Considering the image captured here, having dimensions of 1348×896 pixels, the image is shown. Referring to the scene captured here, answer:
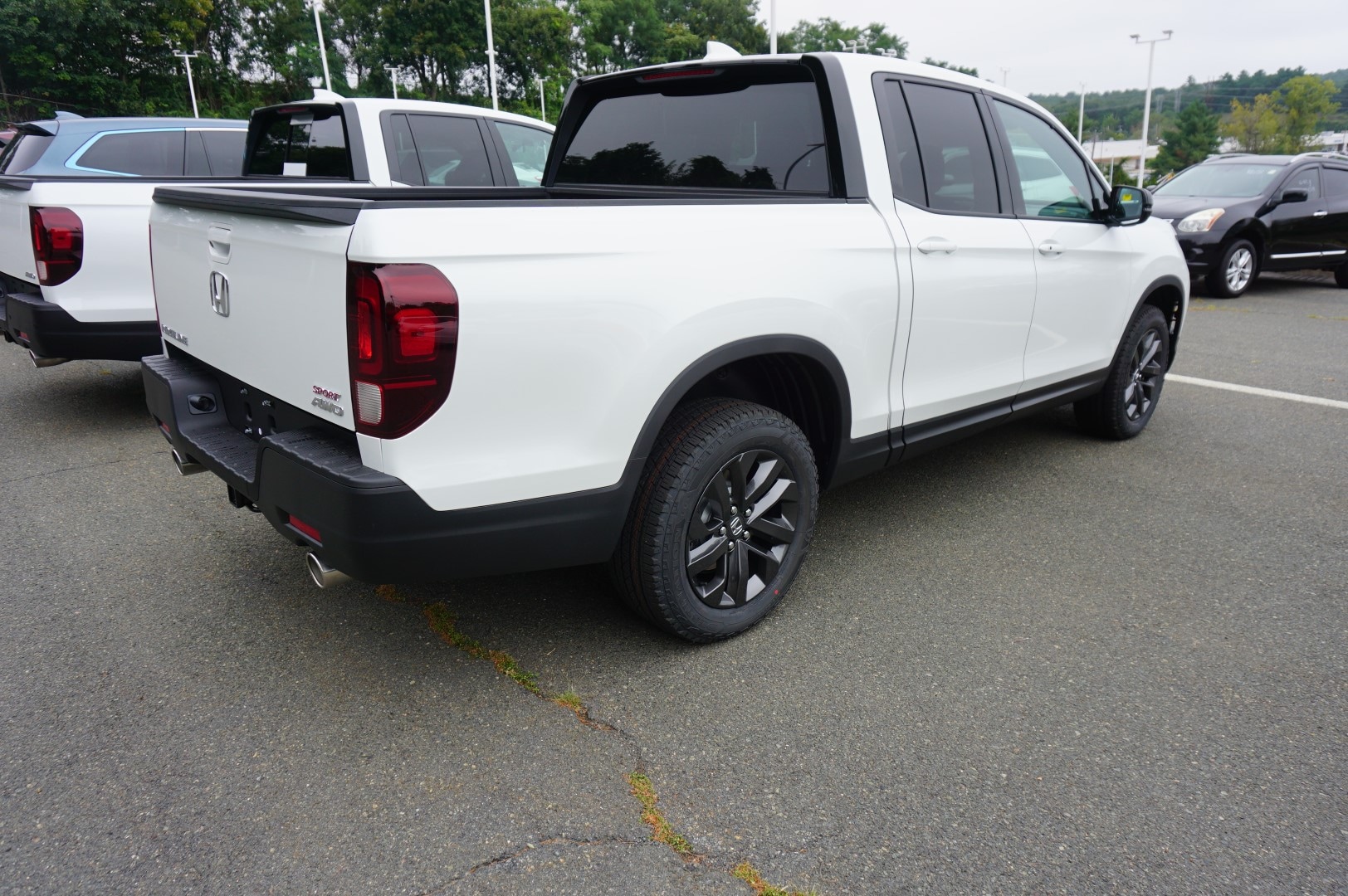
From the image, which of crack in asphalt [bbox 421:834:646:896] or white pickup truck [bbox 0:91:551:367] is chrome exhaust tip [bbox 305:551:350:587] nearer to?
crack in asphalt [bbox 421:834:646:896]

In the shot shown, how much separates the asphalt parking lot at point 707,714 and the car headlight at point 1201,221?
779cm

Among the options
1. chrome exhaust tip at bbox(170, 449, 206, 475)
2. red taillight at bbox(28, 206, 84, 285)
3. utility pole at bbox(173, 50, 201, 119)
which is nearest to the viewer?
chrome exhaust tip at bbox(170, 449, 206, 475)


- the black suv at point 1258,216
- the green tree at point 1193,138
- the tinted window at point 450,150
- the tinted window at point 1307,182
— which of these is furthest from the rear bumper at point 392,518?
A: the green tree at point 1193,138

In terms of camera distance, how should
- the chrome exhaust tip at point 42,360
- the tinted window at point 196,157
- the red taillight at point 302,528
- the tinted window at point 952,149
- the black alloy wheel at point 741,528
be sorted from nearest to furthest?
the red taillight at point 302,528, the black alloy wheel at point 741,528, the tinted window at point 952,149, the chrome exhaust tip at point 42,360, the tinted window at point 196,157

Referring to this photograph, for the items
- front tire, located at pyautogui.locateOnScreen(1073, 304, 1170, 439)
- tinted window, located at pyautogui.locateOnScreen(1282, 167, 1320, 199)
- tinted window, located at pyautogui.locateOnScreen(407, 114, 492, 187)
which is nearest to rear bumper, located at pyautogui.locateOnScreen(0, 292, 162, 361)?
tinted window, located at pyautogui.locateOnScreen(407, 114, 492, 187)

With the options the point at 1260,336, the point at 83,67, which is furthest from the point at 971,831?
the point at 83,67

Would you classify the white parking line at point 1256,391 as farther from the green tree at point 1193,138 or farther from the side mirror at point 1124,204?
the green tree at point 1193,138

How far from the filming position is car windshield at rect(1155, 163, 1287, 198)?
11.4 metres

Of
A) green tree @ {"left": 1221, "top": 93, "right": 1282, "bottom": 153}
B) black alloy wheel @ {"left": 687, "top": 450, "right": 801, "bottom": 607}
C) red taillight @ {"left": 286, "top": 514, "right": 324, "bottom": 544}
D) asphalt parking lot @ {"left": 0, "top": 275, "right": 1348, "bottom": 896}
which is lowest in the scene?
asphalt parking lot @ {"left": 0, "top": 275, "right": 1348, "bottom": 896}

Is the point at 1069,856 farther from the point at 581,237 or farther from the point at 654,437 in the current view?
the point at 581,237

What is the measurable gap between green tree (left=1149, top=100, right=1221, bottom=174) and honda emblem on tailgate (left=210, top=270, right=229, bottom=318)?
110 m

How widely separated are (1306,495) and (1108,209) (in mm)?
1675

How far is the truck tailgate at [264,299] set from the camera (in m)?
2.19

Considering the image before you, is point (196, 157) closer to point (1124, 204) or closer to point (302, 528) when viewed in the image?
point (302, 528)
